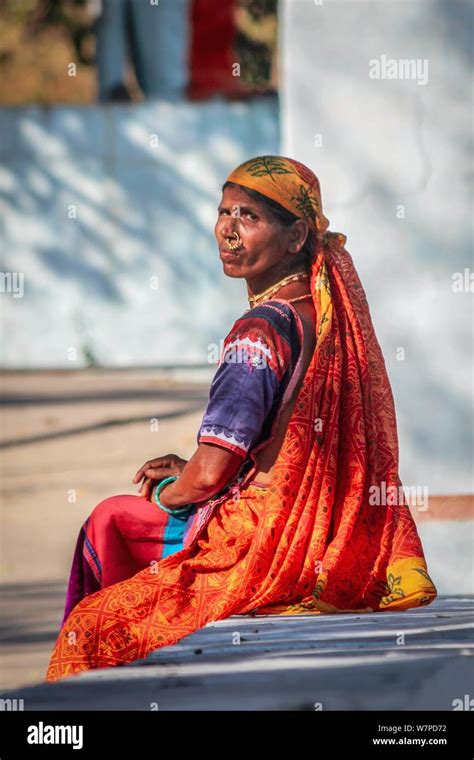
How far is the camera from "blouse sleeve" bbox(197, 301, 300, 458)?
3.40m

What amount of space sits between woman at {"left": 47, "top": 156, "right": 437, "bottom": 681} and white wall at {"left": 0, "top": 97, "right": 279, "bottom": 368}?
9.16 metres

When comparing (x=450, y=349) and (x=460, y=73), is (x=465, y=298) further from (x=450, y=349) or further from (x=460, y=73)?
(x=460, y=73)

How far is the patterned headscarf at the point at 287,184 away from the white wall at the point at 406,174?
55.4 inches

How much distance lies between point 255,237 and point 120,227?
9.65 meters

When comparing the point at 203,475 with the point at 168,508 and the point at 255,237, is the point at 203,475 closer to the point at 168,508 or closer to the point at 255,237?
the point at 168,508

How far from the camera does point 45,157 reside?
1309 centimetres

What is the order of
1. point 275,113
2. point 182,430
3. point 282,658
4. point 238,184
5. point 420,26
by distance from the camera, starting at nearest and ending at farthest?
point 282,658 → point 238,184 → point 420,26 → point 182,430 → point 275,113

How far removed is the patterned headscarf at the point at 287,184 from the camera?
3.61 metres

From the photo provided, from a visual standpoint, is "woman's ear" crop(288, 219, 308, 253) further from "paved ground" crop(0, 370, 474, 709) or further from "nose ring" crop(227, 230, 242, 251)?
"paved ground" crop(0, 370, 474, 709)

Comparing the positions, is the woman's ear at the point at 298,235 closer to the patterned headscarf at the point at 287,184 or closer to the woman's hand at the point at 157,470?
the patterned headscarf at the point at 287,184

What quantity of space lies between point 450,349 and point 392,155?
801 millimetres

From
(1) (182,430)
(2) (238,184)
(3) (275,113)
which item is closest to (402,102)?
(2) (238,184)

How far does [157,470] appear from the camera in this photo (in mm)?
3666

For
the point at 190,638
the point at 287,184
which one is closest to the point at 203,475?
the point at 190,638
